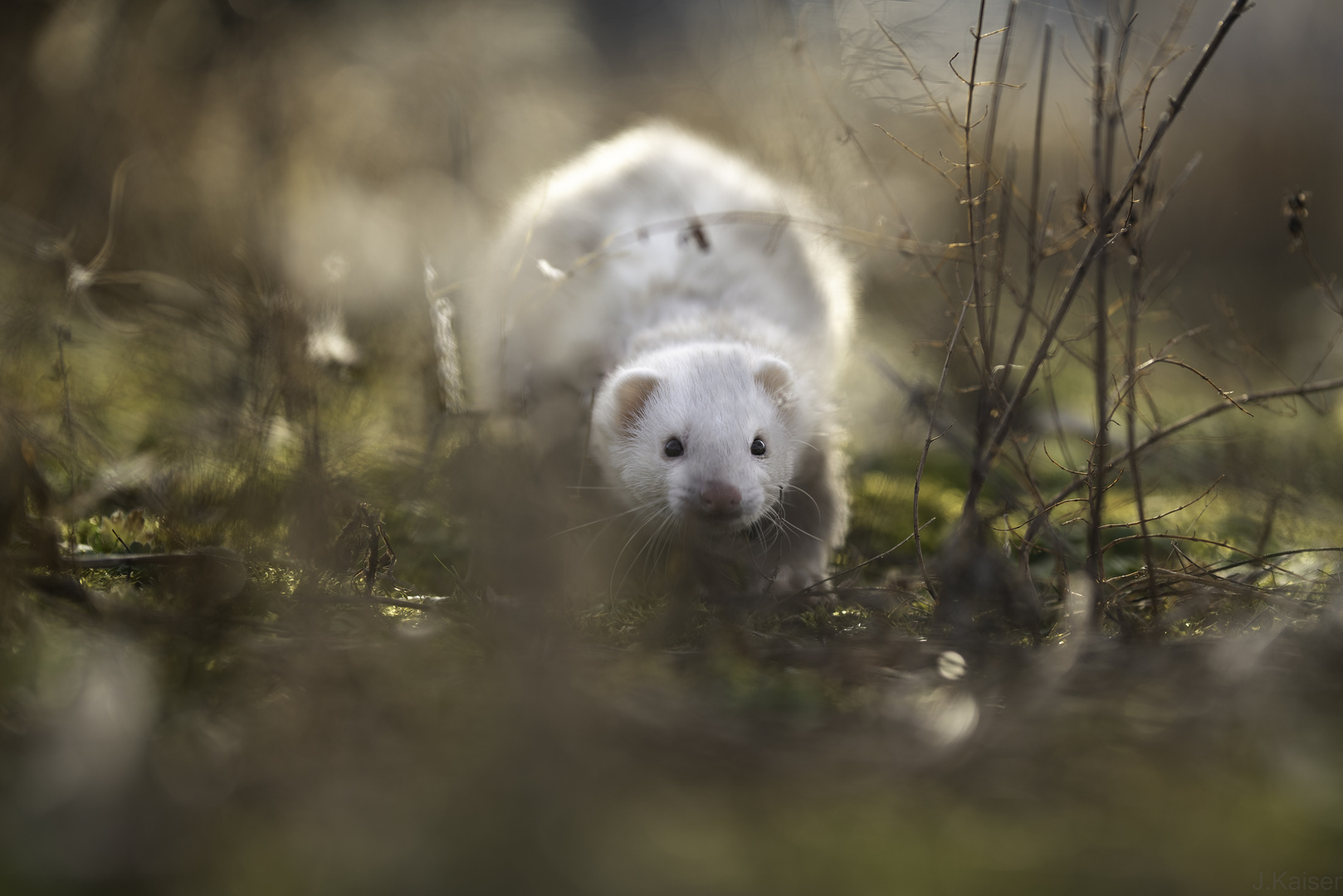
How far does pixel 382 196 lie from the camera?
505 centimetres

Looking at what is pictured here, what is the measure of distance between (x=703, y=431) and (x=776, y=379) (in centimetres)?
37

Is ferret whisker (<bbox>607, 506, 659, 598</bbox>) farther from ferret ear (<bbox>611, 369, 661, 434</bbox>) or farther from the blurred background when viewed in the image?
ferret ear (<bbox>611, 369, 661, 434</bbox>)

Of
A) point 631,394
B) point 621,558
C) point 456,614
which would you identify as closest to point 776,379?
point 631,394

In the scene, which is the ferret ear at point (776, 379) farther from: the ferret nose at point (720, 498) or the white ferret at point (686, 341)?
the ferret nose at point (720, 498)

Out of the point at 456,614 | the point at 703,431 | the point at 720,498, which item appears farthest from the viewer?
the point at 703,431

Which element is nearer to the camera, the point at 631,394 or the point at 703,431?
the point at 703,431

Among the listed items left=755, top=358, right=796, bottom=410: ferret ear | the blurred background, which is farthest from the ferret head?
the blurred background

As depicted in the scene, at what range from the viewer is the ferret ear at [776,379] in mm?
2988

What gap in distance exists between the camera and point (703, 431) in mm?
2838

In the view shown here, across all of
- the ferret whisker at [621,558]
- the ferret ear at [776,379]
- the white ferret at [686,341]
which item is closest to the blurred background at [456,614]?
the ferret whisker at [621,558]

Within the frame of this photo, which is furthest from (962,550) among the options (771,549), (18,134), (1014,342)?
(18,134)

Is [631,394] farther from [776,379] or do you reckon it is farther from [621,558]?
[621,558]

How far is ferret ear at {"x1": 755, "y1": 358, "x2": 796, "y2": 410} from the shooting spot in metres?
2.99

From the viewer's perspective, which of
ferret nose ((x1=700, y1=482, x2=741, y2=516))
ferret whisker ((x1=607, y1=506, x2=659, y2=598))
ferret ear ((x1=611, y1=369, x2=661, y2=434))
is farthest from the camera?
ferret ear ((x1=611, y1=369, x2=661, y2=434))
